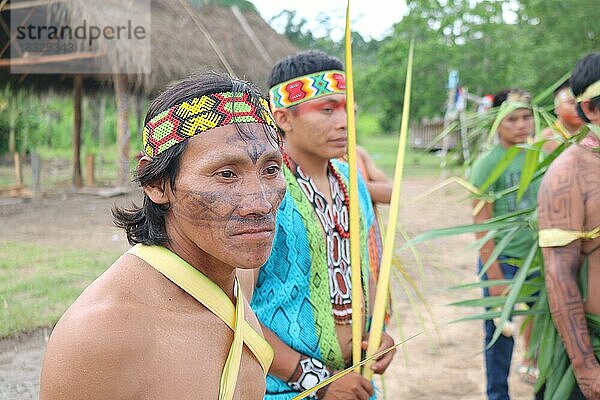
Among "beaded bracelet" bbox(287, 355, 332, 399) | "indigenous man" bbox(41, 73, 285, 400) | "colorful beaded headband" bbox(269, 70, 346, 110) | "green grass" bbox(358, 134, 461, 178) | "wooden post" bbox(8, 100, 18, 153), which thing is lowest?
"green grass" bbox(358, 134, 461, 178)

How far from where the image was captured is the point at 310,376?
2066 millimetres

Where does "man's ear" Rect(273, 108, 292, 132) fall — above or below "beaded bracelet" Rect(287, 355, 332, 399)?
above

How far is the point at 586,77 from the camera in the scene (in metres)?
2.58

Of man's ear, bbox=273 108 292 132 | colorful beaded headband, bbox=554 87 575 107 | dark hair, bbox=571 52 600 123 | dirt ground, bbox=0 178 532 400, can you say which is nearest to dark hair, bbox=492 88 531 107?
colorful beaded headband, bbox=554 87 575 107

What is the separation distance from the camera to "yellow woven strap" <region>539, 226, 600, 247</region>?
95.4 inches

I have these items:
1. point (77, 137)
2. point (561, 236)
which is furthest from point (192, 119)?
point (77, 137)

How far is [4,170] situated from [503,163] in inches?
554

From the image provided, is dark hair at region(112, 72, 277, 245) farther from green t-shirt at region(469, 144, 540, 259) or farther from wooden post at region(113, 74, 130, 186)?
wooden post at region(113, 74, 130, 186)

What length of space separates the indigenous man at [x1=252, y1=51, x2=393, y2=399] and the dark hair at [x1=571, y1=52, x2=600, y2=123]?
94 cm

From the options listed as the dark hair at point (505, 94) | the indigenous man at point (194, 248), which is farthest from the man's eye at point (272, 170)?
the dark hair at point (505, 94)

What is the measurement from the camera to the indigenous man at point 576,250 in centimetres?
243

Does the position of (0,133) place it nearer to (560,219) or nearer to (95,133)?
(95,133)

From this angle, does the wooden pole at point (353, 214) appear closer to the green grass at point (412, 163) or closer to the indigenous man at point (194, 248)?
the indigenous man at point (194, 248)

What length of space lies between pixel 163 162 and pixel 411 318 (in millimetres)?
5056
